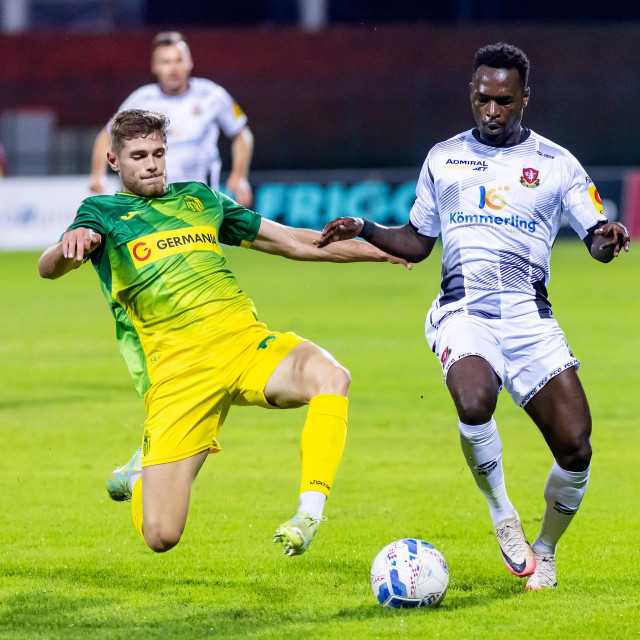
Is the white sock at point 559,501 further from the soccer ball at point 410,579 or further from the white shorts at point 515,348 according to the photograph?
the soccer ball at point 410,579

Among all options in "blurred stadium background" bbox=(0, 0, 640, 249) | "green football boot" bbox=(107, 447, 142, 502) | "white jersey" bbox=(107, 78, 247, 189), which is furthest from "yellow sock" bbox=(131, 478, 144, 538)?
"blurred stadium background" bbox=(0, 0, 640, 249)

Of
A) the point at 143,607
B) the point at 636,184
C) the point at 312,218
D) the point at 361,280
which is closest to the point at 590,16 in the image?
the point at 636,184

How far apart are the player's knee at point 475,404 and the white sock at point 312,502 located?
0.69 m

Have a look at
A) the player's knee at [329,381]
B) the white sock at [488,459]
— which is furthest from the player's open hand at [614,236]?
the player's knee at [329,381]

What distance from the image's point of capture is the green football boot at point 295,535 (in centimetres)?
424

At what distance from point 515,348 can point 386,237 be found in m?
0.77

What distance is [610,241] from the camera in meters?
5.02

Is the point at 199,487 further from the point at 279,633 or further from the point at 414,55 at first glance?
the point at 414,55

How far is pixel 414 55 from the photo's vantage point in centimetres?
2972

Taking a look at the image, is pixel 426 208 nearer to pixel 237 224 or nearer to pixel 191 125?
pixel 237 224

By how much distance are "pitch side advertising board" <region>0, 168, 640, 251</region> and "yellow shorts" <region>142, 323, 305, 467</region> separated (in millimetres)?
17687

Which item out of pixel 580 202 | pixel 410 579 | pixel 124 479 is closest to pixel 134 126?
pixel 124 479

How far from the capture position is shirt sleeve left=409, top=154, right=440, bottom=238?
212 inches

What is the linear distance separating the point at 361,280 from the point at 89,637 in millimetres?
15658
